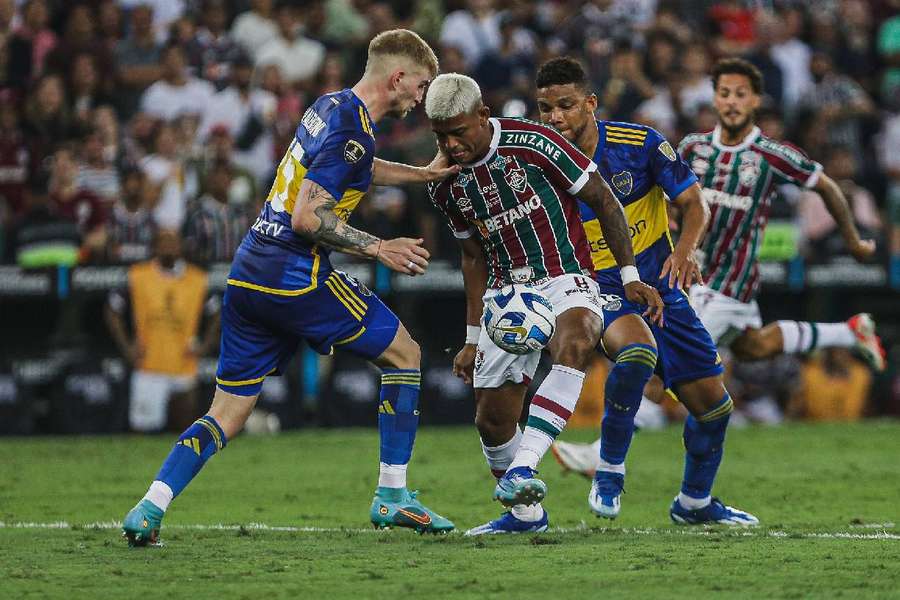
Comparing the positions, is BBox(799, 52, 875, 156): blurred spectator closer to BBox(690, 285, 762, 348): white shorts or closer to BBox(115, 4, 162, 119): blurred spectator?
BBox(115, 4, 162, 119): blurred spectator

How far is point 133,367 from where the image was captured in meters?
15.9

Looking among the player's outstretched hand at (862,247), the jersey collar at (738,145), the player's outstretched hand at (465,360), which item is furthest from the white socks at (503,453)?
the player's outstretched hand at (862,247)

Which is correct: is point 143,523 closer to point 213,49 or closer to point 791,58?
point 213,49

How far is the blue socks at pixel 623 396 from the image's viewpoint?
816 centimetres

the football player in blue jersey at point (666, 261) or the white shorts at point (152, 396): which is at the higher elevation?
the football player in blue jersey at point (666, 261)

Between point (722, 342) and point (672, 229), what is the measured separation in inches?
Answer: 58.8

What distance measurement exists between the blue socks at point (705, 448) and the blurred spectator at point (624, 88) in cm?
944

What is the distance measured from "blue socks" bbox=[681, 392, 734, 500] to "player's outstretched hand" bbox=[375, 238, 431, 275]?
226 cm

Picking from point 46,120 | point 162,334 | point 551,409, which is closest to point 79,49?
point 46,120

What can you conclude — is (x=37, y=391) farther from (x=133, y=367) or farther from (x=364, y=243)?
(x=364, y=243)

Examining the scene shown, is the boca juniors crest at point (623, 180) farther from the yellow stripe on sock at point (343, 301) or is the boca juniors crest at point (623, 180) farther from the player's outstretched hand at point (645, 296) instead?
the yellow stripe on sock at point (343, 301)

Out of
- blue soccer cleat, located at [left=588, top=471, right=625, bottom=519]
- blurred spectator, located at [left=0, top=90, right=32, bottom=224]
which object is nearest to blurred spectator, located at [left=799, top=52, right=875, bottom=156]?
blurred spectator, located at [left=0, top=90, right=32, bottom=224]

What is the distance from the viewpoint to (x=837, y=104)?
1934cm

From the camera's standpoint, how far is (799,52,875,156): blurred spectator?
19141mm
